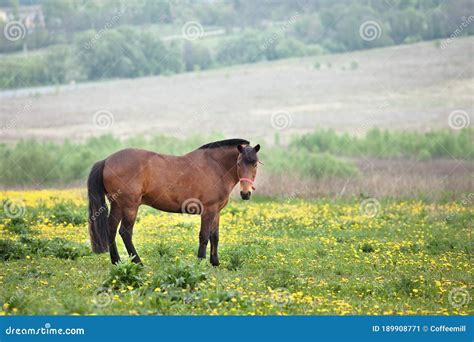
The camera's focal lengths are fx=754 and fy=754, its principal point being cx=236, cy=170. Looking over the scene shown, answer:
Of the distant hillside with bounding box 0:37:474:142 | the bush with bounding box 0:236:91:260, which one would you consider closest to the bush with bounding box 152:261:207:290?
the bush with bounding box 0:236:91:260

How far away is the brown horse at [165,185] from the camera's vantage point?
496 inches

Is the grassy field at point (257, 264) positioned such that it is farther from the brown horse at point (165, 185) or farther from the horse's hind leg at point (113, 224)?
the brown horse at point (165, 185)

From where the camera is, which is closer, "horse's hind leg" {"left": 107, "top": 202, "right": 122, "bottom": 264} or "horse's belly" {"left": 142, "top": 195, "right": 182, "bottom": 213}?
"horse's hind leg" {"left": 107, "top": 202, "right": 122, "bottom": 264}

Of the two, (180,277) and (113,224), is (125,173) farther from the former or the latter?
(180,277)

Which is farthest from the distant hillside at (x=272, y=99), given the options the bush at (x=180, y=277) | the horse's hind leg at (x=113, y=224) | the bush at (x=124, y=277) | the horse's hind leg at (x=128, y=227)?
the bush at (x=180, y=277)

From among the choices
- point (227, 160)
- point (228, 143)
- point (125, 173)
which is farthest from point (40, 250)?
point (228, 143)

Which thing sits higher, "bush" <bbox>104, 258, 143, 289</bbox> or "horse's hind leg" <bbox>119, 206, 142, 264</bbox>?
"horse's hind leg" <bbox>119, 206, 142, 264</bbox>

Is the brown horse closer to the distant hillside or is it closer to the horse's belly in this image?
the horse's belly

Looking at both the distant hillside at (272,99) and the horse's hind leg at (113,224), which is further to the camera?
the distant hillside at (272,99)

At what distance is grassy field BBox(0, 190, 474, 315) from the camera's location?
995 centimetres

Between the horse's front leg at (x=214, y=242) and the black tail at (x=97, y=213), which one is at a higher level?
the black tail at (x=97, y=213)

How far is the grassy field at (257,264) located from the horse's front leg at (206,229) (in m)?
0.37

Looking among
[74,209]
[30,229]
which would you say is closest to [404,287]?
[30,229]

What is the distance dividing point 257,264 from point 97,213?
9.31 ft
